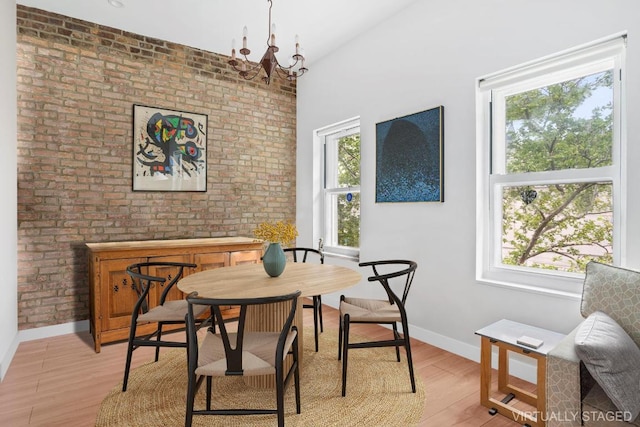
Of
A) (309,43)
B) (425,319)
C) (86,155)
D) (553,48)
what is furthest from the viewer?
(309,43)

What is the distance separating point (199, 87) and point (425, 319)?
363cm

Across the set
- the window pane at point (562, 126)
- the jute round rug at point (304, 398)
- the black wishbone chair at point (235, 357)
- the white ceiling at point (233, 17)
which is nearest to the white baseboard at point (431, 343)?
the jute round rug at point (304, 398)

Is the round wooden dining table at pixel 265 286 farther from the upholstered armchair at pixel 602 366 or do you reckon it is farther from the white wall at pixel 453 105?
the upholstered armchair at pixel 602 366

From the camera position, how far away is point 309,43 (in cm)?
415

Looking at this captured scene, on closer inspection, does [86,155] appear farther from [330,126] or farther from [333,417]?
[333,417]

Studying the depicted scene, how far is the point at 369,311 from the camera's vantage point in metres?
2.55

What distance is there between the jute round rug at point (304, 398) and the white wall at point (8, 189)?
117 centimetres

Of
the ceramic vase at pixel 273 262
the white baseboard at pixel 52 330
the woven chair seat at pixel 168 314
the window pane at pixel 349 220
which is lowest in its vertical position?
the white baseboard at pixel 52 330

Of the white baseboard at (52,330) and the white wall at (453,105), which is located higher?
the white wall at (453,105)

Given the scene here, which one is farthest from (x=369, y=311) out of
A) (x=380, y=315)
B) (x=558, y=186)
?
(x=558, y=186)

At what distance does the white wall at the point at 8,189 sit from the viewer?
2715mm

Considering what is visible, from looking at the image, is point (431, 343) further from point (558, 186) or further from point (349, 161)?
point (349, 161)

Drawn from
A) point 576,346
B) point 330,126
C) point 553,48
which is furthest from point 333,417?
point 330,126

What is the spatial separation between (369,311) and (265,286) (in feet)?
2.63
